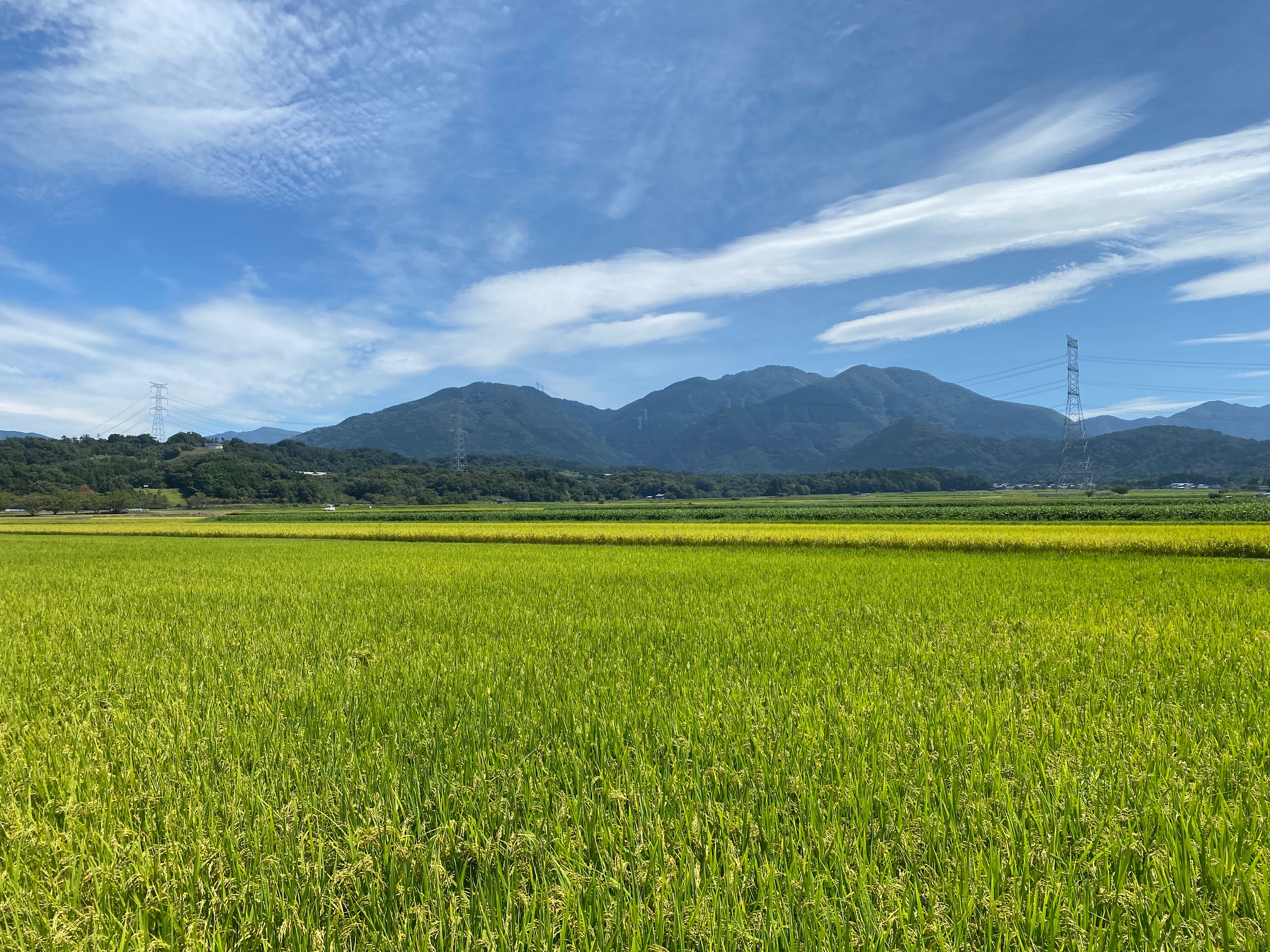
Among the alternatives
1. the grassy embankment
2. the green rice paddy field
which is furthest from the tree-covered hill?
the green rice paddy field

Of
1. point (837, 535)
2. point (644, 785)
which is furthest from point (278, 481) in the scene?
point (644, 785)

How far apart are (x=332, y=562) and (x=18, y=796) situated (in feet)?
55.9

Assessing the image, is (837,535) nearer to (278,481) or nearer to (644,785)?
(644,785)

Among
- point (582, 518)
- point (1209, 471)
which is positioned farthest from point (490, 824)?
point (1209, 471)

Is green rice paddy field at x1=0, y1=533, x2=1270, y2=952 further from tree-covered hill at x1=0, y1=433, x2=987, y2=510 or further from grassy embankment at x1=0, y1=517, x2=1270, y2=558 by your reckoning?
tree-covered hill at x1=0, y1=433, x2=987, y2=510

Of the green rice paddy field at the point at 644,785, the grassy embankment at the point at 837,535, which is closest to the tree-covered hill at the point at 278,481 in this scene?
the grassy embankment at the point at 837,535

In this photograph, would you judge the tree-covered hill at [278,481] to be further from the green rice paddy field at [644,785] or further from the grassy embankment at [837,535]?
the green rice paddy field at [644,785]

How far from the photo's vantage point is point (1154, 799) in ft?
9.29

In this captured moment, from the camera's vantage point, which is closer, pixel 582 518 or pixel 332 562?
pixel 332 562

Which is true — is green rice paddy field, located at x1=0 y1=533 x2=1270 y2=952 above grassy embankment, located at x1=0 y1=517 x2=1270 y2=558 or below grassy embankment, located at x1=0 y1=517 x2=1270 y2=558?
above

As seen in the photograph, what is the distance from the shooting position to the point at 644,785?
313cm

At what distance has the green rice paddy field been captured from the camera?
2.13 m

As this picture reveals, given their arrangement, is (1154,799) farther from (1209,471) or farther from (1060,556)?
(1209,471)

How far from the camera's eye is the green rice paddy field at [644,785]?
2.13m
